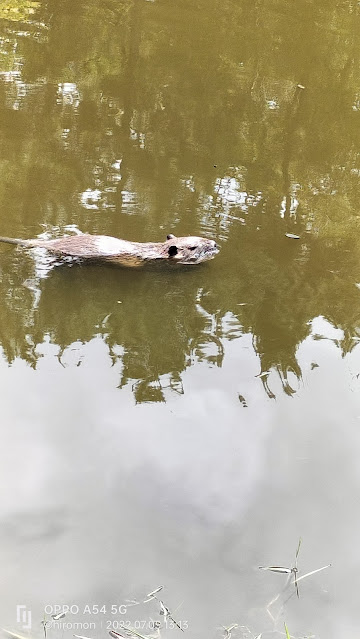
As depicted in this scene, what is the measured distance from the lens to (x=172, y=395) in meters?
4.30

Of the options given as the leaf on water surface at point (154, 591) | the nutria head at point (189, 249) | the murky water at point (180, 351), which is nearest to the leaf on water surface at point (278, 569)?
the murky water at point (180, 351)

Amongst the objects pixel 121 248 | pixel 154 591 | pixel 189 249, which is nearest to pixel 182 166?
pixel 189 249

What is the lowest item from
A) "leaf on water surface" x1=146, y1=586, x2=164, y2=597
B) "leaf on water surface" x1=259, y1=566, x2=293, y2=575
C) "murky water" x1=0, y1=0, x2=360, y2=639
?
"leaf on water surface" x1=146, y1=586, x2=164, y2=597

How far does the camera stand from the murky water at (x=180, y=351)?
3166 millimetres

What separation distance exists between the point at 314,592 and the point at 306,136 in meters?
5.98

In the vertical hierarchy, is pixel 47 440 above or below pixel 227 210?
below

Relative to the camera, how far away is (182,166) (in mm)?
6992

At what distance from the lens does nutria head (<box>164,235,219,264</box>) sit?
552 centimetres

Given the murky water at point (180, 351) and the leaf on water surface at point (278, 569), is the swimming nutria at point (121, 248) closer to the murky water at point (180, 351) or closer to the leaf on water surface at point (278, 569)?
the murky water at point (180, 351)

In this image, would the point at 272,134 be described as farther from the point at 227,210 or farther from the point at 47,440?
the point at 47,440

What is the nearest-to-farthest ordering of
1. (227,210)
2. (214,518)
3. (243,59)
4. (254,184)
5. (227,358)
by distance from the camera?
(214,518) → (227,358) → (227,210) → (254,184) → (243,59)

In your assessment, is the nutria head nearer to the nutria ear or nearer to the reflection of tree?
the nutria ear

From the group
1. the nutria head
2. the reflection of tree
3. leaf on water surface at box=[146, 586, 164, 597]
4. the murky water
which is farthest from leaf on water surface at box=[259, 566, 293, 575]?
the nutria head

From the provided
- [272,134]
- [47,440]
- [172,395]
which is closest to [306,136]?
[272,134]
